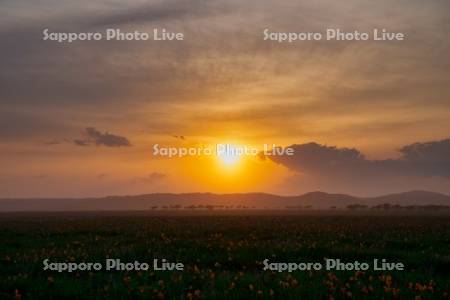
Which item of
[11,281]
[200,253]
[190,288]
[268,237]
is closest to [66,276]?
[11,281]

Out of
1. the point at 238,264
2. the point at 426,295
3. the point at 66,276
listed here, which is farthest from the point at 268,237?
Result: the point at 426,295

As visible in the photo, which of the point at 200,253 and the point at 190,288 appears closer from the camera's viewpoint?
the point at 190,288

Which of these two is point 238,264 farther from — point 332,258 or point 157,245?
point 157,245

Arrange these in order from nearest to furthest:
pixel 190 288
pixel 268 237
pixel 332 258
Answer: pixel 190 288 → pixel 332 258 → pixel 268 237

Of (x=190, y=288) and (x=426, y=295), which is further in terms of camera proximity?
(x=190, y=288)

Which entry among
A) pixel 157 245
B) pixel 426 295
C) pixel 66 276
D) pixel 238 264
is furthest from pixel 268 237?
pixel 426 295

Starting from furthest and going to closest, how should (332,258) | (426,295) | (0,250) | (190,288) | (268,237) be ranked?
(268,237) → (0,250) → (332,258) → (190,288) → (426,295)

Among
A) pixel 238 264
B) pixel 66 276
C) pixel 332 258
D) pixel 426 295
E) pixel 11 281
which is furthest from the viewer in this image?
pixel 332 258

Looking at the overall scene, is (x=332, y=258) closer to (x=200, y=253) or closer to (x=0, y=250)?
(x=200, y=253)

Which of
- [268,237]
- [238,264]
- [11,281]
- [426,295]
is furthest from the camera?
[268,237]
